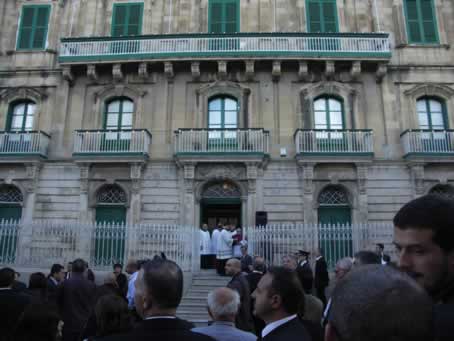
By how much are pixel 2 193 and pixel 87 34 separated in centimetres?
853

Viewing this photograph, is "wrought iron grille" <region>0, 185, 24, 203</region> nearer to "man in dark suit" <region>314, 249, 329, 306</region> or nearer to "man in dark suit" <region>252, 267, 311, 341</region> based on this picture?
"man in dark suit" <region>314, 249, 329, 306</region>

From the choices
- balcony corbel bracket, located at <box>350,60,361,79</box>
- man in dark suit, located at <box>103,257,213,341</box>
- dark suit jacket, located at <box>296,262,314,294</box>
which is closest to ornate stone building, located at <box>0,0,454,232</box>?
balcony corbel bracket, located at <box>350,60,361,79</box>

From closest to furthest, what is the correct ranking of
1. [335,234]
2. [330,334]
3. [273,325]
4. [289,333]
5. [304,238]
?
[330,334], [289,333], [273,325], [335,234], [304,238]

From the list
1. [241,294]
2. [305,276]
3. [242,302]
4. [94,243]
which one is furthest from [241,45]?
[242,302]

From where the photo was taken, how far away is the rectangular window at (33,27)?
18.7 meters

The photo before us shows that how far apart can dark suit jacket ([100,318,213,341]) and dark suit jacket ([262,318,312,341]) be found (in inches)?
33.2

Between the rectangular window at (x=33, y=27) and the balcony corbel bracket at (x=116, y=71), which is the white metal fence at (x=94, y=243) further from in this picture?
the rectangular window at (x=33, y=27)

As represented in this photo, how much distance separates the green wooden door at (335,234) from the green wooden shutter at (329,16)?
8.58 metres

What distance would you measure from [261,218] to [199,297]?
14.3 ft

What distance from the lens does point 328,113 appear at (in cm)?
1730

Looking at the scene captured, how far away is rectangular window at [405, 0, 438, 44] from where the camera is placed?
700 inches

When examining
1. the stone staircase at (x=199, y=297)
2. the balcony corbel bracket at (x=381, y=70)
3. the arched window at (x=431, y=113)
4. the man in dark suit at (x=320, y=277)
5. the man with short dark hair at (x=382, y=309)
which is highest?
the balcony corbel bracket at (x=381, y=70)

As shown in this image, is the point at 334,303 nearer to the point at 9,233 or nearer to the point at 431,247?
the point at 431,247

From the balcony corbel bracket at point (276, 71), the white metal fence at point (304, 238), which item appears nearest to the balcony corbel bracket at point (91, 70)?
the balcony corbel bracket at point (276, 71)
